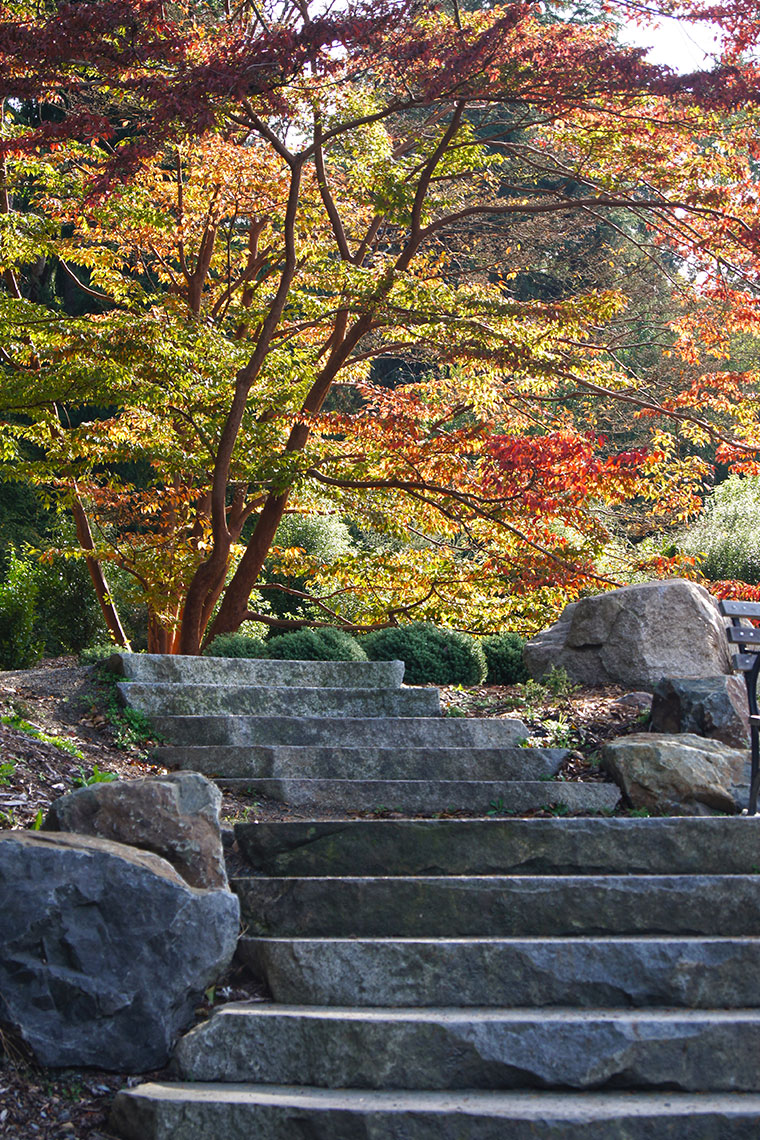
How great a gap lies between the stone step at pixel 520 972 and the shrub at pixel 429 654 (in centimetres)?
401

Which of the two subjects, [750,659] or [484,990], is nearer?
[484,990]

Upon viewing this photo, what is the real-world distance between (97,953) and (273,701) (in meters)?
3.05

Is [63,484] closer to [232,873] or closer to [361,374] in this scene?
[361,374]

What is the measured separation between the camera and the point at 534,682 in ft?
22.4

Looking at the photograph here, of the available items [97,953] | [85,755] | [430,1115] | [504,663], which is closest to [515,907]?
[430,1115]

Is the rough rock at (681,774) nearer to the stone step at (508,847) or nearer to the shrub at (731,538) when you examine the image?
the stone step at (508,847)

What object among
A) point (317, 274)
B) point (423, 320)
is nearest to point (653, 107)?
point (423, 320)

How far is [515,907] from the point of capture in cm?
356

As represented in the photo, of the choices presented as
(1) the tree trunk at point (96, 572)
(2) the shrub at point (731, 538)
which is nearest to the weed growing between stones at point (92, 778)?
(1) the tree trunk at point (96, 572)

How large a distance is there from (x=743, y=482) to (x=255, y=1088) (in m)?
16.3

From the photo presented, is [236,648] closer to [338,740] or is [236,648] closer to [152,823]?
[338,740]

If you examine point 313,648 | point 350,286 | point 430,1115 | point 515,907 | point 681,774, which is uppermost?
point 350,286

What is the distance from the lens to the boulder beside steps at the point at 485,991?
2.71 m

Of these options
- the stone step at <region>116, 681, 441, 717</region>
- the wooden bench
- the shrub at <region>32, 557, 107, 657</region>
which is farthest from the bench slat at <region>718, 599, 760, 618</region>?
the shrub at <region>32, 557, 107, 657</region>
